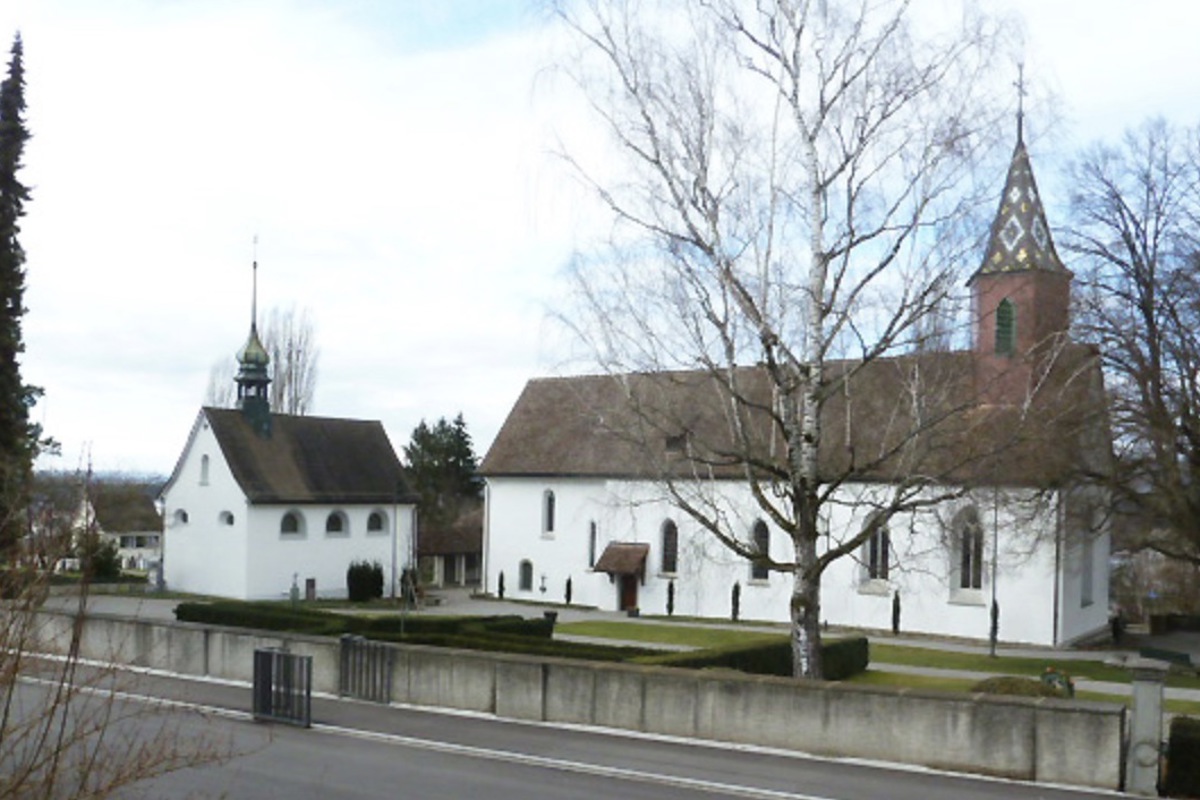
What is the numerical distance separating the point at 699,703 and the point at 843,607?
27479 mm

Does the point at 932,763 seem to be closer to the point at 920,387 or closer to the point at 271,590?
the point at 920,387

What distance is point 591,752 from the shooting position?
15625 mm

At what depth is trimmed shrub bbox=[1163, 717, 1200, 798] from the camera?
13797mm

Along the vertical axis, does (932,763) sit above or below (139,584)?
above

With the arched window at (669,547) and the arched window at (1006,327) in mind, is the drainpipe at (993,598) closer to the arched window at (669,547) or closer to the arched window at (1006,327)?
the arched window at (1006,327)

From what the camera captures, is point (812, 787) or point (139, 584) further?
point (139, 584)

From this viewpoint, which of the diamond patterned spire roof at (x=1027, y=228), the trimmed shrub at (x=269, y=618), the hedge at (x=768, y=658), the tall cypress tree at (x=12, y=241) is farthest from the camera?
the tall cypress tree at (x=12, y=241)

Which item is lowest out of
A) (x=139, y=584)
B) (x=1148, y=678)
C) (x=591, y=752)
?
(x=139, y=584)

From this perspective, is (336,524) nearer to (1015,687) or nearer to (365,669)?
(365,669)

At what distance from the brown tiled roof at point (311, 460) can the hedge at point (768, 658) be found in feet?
89.0

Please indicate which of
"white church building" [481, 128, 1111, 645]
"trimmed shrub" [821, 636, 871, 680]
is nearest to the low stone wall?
"white church building" [481, 128, 1111, 645]

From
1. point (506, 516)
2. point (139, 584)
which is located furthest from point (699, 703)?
point (139, 584)

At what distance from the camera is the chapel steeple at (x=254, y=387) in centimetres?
5406

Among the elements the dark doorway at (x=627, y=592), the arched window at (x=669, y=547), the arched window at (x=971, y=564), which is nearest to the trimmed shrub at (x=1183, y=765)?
the arched window at (x=971, y=564)
